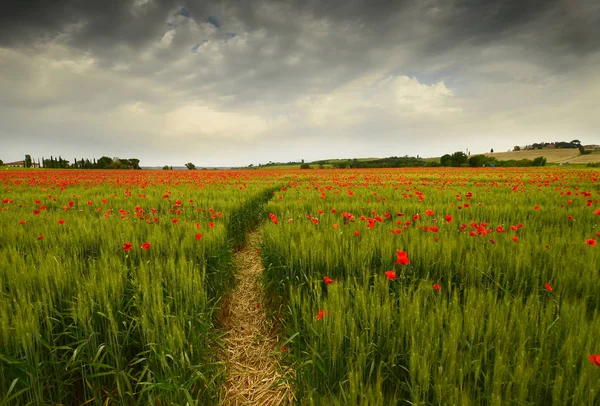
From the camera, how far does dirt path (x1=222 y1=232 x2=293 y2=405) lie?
201 cm

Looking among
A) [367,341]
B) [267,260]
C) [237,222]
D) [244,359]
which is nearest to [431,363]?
[367,341]

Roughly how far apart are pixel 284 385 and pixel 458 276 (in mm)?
1959

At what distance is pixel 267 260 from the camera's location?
11.9ft

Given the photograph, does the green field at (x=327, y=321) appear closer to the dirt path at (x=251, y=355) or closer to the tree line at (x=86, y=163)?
the dirt path at (x=251, y=355)

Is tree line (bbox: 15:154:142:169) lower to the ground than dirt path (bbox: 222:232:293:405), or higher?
higher

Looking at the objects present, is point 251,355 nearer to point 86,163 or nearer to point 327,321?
point 327,321

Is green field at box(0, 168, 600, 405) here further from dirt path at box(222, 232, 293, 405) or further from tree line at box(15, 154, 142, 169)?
tree line at box(15, 154, 142, 169)

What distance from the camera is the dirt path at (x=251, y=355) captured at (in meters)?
2.01

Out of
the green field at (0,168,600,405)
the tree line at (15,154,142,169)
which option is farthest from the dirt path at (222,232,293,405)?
the tree line at (15,154,142,169)

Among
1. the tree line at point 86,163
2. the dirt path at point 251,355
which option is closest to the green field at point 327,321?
the dirt path at point 251,355

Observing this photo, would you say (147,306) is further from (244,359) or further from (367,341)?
(367,341)

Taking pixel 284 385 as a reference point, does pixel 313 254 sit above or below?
above

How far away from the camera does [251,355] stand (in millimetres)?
2490

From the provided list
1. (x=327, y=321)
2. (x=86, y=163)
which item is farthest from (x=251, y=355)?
(x=86, y=163)
